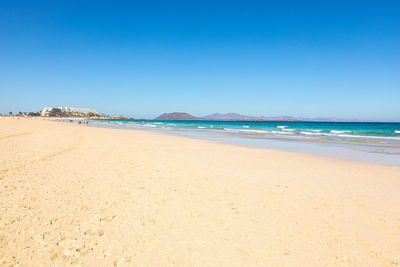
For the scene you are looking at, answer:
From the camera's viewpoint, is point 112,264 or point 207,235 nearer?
point 112,264

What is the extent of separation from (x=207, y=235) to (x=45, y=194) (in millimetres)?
4060

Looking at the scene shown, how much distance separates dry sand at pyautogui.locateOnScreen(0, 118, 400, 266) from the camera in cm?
320

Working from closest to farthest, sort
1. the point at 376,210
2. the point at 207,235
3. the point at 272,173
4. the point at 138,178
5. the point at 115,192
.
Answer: the point at 207,235
the point at 376,210
the point at 115,192
the point at 138,178
the point at 272,173

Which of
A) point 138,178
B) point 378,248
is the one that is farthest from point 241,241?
point 138,178

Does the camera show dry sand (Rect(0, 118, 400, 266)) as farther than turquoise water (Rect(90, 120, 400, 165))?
No

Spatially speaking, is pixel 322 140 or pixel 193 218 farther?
pixel 322 140

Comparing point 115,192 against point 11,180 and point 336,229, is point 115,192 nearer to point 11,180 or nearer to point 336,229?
point 11,180

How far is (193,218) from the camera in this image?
4328mm

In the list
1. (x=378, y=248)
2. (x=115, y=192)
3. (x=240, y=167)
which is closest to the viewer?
(x=378, y=248)

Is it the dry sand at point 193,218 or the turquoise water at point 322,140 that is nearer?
the dry sand at point 193,218

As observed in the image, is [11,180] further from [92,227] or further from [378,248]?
[378,248]

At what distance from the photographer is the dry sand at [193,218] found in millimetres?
3201

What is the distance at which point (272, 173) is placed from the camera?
Answer: 8102mm

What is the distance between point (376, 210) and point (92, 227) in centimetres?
586
